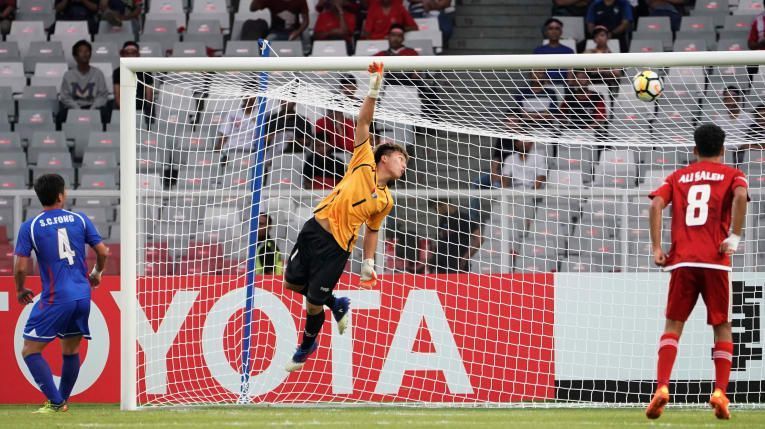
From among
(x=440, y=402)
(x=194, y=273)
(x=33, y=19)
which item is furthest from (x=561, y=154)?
(x=33, y=19)

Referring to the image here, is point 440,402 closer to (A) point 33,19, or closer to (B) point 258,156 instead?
(B) point 258,156

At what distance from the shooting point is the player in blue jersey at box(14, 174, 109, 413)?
9.98 metres

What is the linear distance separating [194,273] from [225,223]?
58 centimetres

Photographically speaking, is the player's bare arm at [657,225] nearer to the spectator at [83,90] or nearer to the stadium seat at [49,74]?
the spectator at [83,90]

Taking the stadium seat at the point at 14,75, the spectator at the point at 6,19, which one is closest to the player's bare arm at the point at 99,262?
the stadium seat at the point at 14,75

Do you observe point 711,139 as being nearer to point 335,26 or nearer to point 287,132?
point 287,132

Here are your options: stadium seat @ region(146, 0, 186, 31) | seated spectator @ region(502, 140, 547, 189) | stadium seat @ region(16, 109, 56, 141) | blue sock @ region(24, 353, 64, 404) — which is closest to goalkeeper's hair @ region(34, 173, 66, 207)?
blue sock @ region(24, 353, 64, 404)

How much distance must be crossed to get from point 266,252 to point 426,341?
177 cm

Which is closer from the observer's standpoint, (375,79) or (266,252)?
(375,79)

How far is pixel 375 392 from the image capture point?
443 inches

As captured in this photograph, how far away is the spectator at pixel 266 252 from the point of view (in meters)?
11.5

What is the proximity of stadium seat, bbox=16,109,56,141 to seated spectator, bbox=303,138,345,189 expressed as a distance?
200 inches

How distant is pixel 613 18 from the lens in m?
17.0

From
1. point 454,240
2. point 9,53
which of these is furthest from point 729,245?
point 9,53
